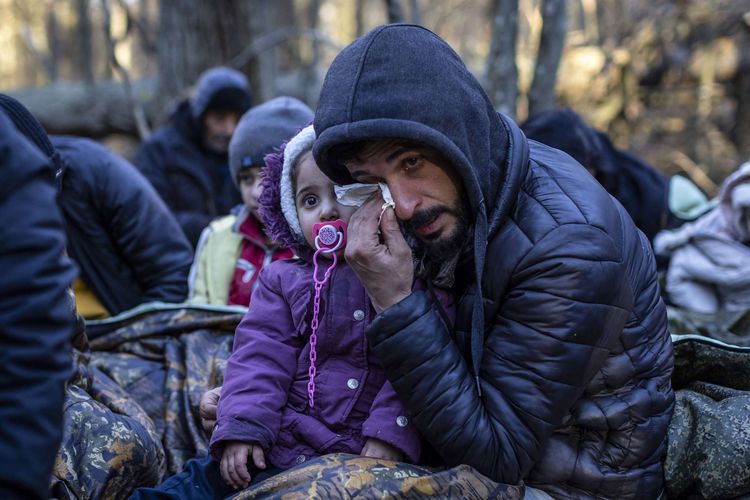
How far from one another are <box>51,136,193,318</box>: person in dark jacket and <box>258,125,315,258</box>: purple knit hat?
1369mm

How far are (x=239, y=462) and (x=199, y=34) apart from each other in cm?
558

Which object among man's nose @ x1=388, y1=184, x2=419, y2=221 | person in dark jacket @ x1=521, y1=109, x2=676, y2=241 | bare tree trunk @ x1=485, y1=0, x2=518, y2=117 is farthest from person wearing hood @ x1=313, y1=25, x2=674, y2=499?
bare tree trunk @ x1=485, y1=0, x2=518, y2=117

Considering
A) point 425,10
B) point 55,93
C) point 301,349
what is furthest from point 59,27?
point 301,349

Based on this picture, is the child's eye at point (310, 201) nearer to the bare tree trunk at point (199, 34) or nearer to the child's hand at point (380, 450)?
the child's hand at point (380, 450)

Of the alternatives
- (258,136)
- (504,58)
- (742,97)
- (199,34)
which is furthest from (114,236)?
(742,97)

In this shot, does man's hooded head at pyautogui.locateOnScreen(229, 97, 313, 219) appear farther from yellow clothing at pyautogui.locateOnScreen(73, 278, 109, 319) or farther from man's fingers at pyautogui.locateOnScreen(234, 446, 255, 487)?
man's fingers at pyautogui.locateOnScreen(234, 446, 255, 487)

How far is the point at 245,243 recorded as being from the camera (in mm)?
3721

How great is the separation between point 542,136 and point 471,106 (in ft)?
5.98

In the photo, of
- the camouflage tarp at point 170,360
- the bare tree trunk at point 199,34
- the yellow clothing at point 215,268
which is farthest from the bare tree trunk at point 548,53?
the camouflage tarp at point 170,360

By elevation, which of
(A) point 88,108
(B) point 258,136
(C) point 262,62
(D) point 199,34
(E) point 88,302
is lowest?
(A) point 88,108

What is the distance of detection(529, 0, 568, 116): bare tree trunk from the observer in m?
5.43

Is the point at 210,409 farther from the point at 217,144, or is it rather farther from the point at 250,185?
the point at 217,144

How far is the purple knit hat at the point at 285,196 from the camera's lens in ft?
8.02

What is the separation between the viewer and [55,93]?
1012cm
